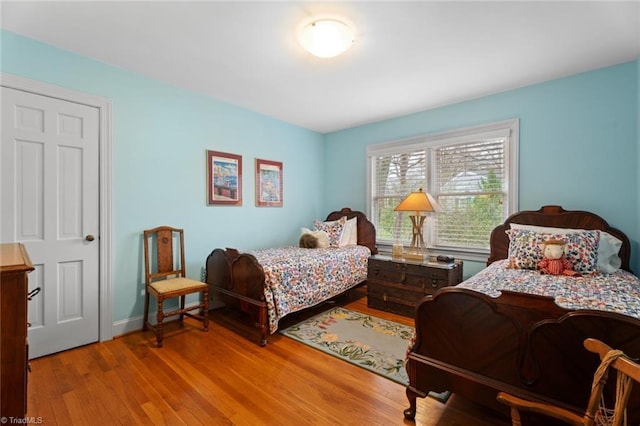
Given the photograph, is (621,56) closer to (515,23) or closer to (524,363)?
(515,23)

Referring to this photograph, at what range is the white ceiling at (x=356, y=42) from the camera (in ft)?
6.26

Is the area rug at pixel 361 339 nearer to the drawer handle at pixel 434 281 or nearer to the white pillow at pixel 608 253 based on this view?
the drawer handle at pixel 434 281

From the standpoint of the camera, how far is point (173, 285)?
108 inches

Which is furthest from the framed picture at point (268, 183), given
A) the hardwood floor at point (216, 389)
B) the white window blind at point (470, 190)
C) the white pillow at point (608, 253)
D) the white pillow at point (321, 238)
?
the white pillow at point (608, 253)

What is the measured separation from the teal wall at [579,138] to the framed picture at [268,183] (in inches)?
93.8

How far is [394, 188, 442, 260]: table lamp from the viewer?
332 cm

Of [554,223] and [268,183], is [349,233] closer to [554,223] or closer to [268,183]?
[268,183]

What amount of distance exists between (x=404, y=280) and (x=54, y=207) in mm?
3349

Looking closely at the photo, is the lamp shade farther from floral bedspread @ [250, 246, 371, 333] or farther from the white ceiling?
the white ceiling

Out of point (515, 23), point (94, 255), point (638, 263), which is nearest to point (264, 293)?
point (94, 255)

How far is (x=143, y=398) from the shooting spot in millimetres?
1849

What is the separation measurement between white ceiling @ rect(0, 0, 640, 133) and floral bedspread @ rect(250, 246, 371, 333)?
6.03 feet

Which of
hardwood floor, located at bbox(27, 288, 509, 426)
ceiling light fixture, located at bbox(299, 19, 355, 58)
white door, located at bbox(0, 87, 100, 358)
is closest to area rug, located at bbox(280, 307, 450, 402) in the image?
hardwood floor, located at bbox(27, 288, 509, 426)

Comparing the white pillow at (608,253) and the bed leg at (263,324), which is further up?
the white pillow at (608,253)
